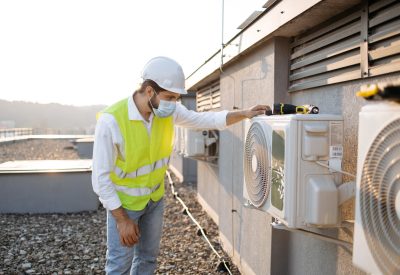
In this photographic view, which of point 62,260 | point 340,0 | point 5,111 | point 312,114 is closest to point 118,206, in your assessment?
point 312,114

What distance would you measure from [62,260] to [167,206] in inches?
138

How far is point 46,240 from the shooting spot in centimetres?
611

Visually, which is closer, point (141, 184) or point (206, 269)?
point (141, 184)

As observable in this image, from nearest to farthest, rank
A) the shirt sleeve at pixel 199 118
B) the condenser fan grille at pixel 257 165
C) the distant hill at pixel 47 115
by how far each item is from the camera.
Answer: the condenser fan grille at pixel 257 165 < the shirt sleeve at pixel 199 118 < the distant hill at pixel 47 115

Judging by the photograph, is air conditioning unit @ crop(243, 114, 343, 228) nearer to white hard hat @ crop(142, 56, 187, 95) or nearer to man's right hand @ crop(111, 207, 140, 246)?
white hard hat @ crop(142, 56, 187, 95)

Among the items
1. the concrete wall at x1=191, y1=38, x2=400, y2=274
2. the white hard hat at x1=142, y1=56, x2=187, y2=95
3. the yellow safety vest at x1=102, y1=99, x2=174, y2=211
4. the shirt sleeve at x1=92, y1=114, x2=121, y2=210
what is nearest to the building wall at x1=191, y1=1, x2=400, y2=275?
the concrete wall at x1=191, y1=38, x2=400, y2=274

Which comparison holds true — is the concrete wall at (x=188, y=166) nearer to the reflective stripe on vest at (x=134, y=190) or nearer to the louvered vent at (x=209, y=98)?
the louvered vent at (x=209, y=98)

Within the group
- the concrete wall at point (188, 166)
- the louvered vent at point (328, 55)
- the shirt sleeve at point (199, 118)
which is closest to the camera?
the louvered vent at point (328, 55)

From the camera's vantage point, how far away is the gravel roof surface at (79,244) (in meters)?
5.04

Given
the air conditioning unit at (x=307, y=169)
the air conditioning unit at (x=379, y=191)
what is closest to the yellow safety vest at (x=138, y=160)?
the air conditioning unit at (x=307, y=169)

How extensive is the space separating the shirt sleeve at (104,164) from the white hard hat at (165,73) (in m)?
0.46

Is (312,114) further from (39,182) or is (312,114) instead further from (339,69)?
(39,182)

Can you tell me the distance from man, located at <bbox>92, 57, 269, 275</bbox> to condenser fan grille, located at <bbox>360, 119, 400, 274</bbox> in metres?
1.50

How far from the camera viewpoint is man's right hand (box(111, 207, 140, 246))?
9.26 ft
